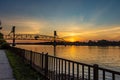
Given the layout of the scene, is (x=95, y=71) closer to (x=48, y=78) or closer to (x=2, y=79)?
(x=48, y=78)

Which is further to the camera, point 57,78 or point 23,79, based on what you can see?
point 23,79

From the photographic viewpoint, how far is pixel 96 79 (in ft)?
16.9

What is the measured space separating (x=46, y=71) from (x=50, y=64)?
0.43m

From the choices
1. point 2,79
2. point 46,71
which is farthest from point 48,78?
point 2,79

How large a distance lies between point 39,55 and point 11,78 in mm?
2375

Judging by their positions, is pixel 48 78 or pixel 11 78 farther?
pixel 11 78

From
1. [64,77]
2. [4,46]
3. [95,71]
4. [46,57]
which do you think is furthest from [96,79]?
[4,46]

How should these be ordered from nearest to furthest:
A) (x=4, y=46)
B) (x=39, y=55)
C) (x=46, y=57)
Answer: (x=46, y=57)
(x=39, y=55)
(x=4, y=46)

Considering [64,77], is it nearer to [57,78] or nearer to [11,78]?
[57,78]

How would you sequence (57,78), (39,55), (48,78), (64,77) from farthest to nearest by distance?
(39,55)
(48,78)
(57,78)
(64,77)

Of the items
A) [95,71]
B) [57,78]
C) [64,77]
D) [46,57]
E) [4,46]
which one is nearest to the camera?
[95,71]

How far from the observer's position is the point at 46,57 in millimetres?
10359

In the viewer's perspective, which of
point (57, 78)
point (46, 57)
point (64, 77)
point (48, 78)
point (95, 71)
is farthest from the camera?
point (46, 57)

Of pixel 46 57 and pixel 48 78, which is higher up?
pixel 46 57
